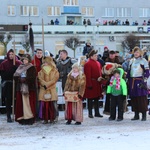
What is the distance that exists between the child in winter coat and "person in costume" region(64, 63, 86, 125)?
2.84 feet

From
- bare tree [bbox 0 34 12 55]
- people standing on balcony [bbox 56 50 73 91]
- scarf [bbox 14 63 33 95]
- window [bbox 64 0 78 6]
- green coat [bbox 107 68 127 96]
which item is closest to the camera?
scarf [bbox 14 63 33 95]

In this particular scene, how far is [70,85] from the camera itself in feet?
37.7

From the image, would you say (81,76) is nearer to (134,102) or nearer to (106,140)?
(134,102)

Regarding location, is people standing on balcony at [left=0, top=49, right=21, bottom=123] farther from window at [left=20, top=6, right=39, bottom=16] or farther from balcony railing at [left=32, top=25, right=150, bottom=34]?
window at [left=20, top=6, right=39, bottom=16]

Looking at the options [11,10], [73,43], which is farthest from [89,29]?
[11,10]

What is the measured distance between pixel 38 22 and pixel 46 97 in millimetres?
53954

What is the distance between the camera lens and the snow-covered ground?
28.1 feet

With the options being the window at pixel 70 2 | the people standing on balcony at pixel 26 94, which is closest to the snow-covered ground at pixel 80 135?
the people standing on balcony at pixel 26 94

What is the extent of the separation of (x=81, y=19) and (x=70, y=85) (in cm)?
5628

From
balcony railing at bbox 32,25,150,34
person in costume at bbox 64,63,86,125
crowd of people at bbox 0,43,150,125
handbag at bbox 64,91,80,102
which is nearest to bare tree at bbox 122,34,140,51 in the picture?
balcony railing at bbox 32,25,150,34

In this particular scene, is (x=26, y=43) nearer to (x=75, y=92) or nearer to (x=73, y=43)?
(x=73, y=43)

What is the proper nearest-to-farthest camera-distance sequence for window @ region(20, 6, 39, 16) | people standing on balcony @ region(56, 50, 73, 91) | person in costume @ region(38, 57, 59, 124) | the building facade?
person in costume @ region(38, 57, 59, 124) < people standing on balcony @ region(56, 50, 73, 91) < the building facade < window @ region(20, 6, 39, 16)

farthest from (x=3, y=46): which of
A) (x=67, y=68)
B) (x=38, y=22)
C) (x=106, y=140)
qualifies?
(x=106, y=140)

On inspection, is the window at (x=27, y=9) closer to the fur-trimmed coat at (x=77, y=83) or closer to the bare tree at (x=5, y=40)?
the bare tree at (x=5, y=40)
